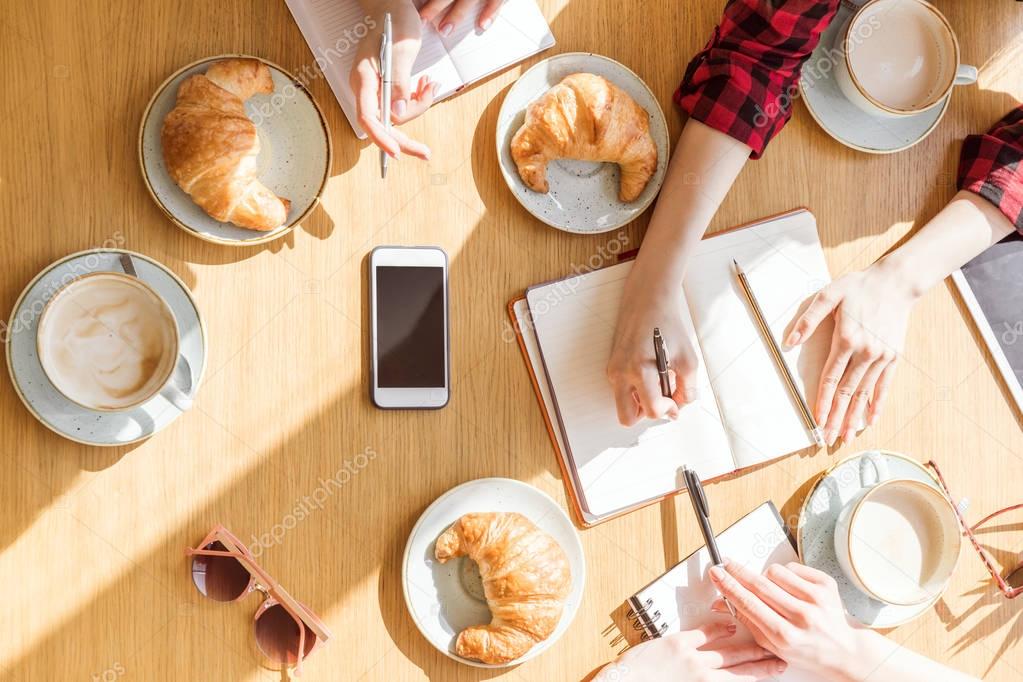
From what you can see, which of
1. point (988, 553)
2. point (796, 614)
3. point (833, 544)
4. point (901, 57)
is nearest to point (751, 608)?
point (796, 614)

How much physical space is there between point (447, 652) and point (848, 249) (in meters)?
0.84

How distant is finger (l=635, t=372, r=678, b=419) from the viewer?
1.11 m

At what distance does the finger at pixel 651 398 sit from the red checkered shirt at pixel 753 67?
0.37m

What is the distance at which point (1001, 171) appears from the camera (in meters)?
1.22

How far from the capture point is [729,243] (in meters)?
1.20

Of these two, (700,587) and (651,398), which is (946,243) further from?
(700,587)

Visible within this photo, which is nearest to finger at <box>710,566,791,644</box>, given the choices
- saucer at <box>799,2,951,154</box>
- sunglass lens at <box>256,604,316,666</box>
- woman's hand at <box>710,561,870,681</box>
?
woman's hand at <box>710,561,870,681</box>

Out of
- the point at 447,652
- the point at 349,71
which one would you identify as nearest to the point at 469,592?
the point at 447,652

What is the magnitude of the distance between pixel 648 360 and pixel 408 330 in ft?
1.10

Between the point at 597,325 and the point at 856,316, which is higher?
the point at 856,316

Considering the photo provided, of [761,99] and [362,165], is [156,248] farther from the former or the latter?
[761,99]

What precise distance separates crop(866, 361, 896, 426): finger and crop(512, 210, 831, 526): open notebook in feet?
0.31

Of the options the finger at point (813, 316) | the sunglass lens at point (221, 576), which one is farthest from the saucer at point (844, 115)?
the sunglass lens at point (221, 576)

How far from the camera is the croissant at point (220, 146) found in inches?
39.4
